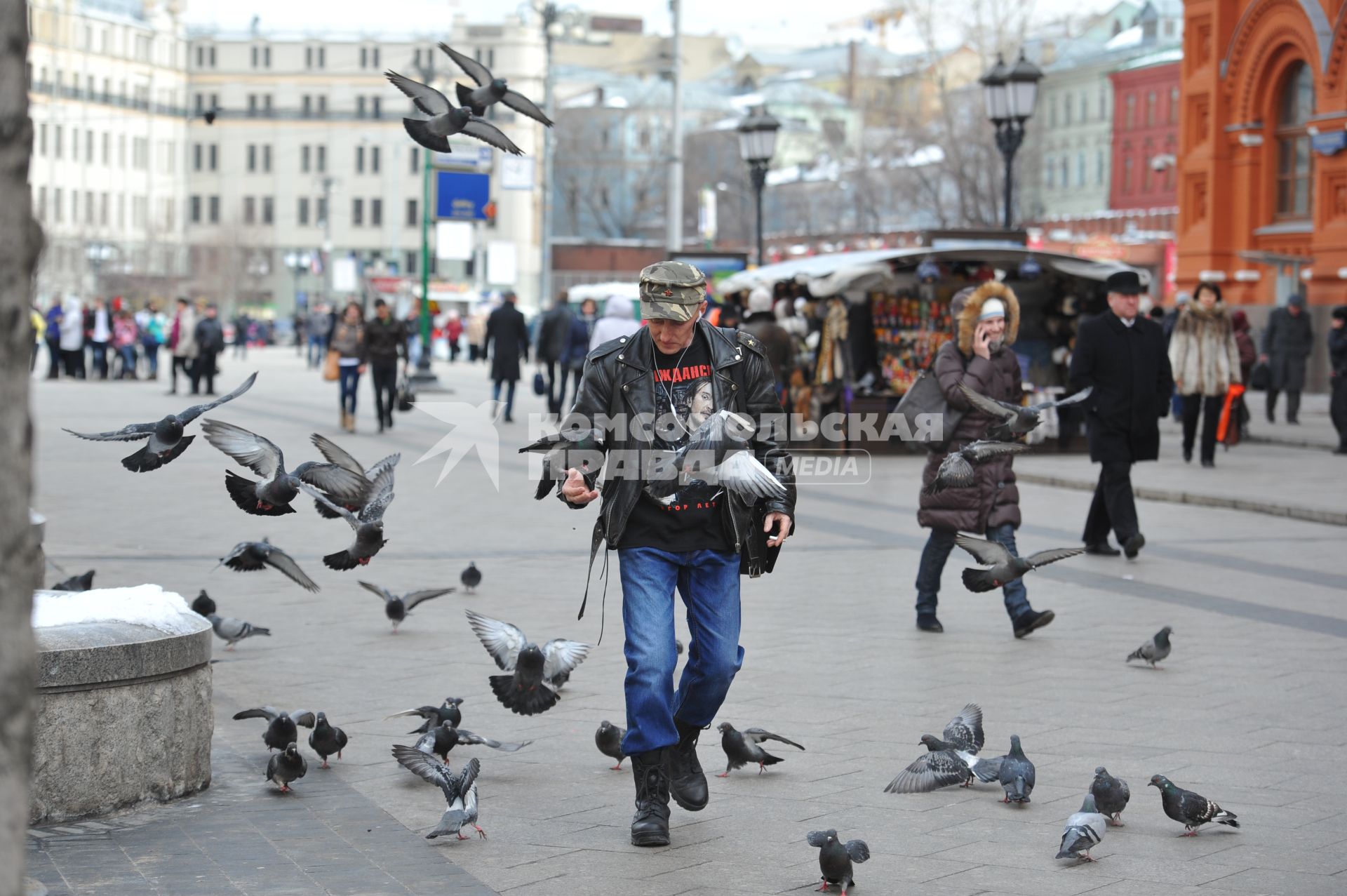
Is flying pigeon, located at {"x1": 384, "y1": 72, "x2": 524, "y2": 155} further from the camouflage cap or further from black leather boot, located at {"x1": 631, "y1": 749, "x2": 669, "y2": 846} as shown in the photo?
black leather boot, located at {"x1": 631, "y1": 749, "x2": 669, "y2": 846}

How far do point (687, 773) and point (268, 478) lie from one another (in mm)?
1797

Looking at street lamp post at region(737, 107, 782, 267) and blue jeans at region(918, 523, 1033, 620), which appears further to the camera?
street lamp post at region(737, 107, 782, 267)

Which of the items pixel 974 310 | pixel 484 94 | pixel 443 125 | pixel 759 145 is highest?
pixel 759 145

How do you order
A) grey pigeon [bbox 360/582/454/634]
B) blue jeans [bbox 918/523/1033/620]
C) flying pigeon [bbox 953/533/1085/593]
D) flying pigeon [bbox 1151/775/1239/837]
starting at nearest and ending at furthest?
1. flying pigeon [bbox 1151/775/1239/837]
2. flying pigeon [bbox 953/533/1085/593]
3. grey pigeon [bbox 360/582/454/634]
4. blue jeans [bbox 918/523/1033/620]

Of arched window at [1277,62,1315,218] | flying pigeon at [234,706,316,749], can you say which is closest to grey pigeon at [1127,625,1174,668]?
flying pigeon at [234,706,316,749]

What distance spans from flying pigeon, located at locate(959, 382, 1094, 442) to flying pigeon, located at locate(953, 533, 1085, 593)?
598mm

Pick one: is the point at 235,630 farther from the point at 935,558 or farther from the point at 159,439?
the point at 935,558

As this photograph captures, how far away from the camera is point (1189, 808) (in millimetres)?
5078

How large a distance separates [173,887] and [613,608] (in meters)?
5.09

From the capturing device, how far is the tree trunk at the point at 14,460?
2074 mm

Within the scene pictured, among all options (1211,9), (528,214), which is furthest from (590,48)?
(1211,9)

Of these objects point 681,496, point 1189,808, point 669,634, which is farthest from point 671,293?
point 1189,808

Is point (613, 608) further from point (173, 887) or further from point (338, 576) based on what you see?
point (173, 887)

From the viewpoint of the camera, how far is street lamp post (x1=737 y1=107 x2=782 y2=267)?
25656 millimetres
